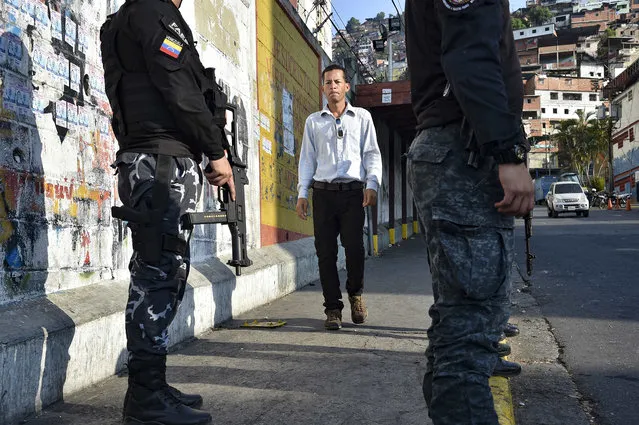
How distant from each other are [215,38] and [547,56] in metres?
119

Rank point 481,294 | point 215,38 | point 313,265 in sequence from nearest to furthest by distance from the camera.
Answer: point 481,294
point 215,38
point 313,265

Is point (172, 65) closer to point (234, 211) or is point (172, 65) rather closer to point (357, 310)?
point (234, 211)

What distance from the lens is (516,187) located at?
1.76m

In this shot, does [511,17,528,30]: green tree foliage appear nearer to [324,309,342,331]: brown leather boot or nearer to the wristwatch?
[324,309,342,331]: brown leather boot

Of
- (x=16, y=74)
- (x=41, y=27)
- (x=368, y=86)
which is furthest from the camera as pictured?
(x=368, y=86)

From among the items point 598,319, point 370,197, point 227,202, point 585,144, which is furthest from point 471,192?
point 585,144

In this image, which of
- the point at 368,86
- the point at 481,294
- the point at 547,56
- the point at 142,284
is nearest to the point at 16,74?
the point at 142,284

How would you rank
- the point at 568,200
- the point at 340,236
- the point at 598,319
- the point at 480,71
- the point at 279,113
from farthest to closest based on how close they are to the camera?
the point at 568,200 < the point at 279,113 < the point at 598,319 < the point at 340,236 < the point at 480,71

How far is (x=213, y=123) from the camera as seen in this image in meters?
2.60

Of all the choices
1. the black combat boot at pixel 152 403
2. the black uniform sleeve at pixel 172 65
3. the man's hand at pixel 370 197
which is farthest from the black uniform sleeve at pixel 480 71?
the man's hand at pixel 370 197

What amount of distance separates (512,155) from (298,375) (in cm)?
197

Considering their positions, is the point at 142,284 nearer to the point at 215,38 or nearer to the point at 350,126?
the point at 350,126

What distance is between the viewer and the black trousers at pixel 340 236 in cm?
464

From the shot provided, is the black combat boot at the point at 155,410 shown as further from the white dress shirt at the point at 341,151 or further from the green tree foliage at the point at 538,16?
the green tree foliage at the point at 538,16
